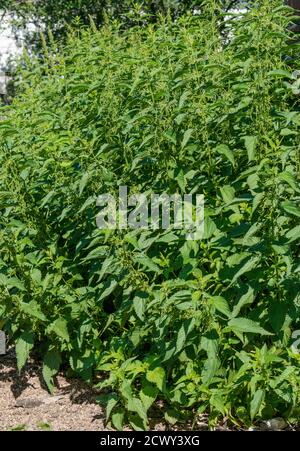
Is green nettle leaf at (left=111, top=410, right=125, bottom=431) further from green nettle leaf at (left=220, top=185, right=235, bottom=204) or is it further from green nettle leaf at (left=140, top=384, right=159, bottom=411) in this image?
green nettle leaf at (left=220, top=185, right=235, bottom=204)

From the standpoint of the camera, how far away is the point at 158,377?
3.46m

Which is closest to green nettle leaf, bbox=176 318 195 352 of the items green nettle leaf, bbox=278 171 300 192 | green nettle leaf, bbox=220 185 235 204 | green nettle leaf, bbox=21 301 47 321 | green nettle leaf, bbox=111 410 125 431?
green nettle leaf, bbox=111 410 125 431

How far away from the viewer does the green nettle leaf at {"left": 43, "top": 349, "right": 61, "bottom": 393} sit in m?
3.97

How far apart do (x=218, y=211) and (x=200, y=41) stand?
131 cm

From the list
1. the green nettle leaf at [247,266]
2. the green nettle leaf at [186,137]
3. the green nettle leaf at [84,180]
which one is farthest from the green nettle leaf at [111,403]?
the green nettle leaf at [186,137]

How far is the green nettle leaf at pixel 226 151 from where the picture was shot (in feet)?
11.3

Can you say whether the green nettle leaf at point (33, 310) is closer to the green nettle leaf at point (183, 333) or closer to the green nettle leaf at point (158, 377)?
the green nettle leaf at point (158, 377)

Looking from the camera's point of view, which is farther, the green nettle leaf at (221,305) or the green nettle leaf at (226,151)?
the green nettle leaf at (226,151)

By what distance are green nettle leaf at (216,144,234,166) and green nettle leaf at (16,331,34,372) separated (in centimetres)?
145

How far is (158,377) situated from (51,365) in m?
0.81

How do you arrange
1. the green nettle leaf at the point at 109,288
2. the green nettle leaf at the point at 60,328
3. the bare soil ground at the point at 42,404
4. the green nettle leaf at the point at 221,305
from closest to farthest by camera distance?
the green nettle leaf at the point at 221,305
the green nettle leaf at the point at 109,288
the bare soil ground at the point at 42,404
the green nettle leaf at the point at 60,328

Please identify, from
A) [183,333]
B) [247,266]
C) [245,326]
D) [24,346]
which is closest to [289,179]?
[247,266]

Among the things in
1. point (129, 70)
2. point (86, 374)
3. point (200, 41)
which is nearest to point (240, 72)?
point (200, 41)

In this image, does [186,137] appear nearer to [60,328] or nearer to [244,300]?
[244,300]
